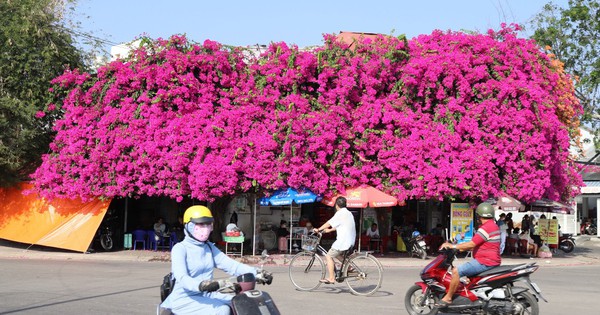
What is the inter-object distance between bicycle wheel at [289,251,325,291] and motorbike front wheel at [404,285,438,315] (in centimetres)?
241

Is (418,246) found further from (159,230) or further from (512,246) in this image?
(159,230)

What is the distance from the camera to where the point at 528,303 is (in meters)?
9.20

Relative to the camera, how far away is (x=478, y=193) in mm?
22812

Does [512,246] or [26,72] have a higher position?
[26,72]

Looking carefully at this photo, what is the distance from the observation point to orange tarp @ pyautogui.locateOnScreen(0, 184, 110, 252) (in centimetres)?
2242

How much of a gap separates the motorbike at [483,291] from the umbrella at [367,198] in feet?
38.7

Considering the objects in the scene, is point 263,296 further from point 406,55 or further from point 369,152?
point 406,55

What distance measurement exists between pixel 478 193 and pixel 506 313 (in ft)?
45.7

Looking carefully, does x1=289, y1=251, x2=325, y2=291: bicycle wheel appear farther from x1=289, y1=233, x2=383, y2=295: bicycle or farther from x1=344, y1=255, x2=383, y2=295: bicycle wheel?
x1=344, y1=255, x2=383, y2=295: bicycle wheel

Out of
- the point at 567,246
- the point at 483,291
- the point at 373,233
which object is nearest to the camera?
the point at 483,291

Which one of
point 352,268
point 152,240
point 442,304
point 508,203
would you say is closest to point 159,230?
point 152,240

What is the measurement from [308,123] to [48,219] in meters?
9.25

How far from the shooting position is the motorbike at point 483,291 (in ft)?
30.2

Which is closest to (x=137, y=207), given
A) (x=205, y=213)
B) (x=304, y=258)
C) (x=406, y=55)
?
(x=406, y=55)
